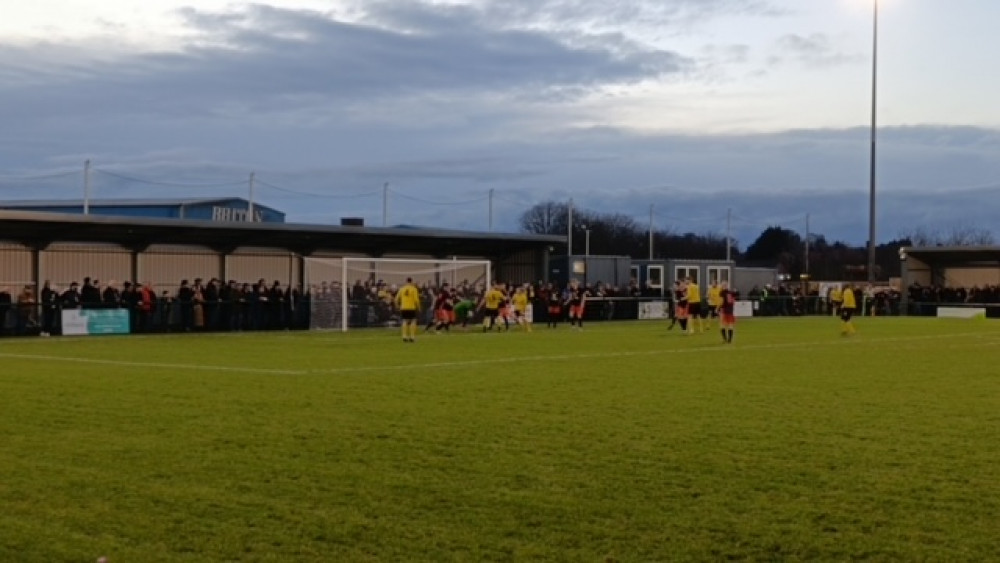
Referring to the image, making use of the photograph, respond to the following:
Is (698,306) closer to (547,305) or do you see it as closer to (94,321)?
(547,305)

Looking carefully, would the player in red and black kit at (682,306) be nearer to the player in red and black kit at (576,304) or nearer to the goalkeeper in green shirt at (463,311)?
the player in red and black kit at (576,304)

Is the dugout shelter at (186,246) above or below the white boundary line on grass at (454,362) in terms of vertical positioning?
above

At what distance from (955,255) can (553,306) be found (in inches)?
1237

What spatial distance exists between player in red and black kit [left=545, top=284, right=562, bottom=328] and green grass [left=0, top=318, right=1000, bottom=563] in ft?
74.5

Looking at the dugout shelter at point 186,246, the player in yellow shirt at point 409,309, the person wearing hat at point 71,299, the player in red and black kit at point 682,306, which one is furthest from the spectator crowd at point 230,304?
the player in yellow shirt at point 409,309

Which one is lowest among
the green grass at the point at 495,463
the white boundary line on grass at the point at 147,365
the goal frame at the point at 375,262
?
the green grass at the point at 495,463

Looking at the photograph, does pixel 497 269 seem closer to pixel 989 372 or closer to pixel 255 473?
pixel 989 372

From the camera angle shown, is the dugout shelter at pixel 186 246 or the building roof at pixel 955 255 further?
the building roof at pixel 955 255

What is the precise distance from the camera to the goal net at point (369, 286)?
44409 mm

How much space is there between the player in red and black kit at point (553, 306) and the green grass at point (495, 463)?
2271 cm

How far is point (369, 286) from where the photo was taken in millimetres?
45844

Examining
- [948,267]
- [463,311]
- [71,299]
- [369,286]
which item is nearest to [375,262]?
[369,286]

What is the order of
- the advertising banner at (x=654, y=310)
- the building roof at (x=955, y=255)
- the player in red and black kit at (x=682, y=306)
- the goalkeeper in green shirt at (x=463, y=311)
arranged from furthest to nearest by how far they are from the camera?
the building roof at (x=955, y=255)
the advertising banner at (x=654, y=310)
the goalkeeper in green shirt at (x=463, y=311)
the player in red and black kit at (x=682, y=306)

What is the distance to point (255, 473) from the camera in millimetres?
11531
